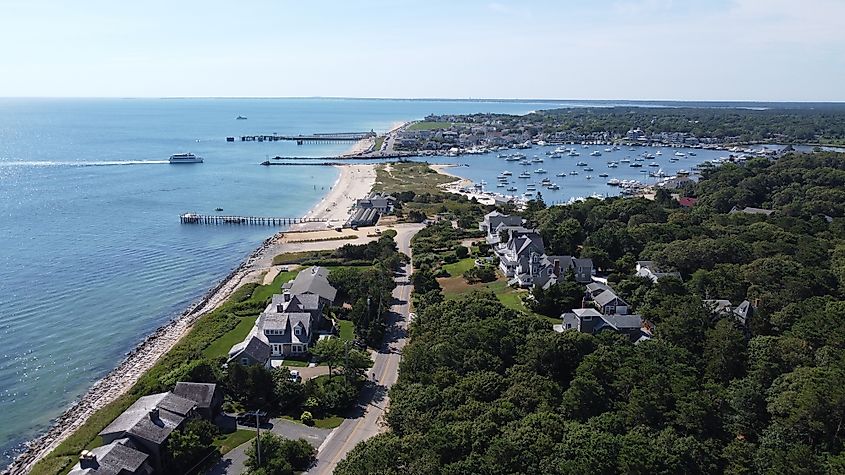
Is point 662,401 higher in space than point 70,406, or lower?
higher

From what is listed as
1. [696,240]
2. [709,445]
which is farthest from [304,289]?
[696,240]

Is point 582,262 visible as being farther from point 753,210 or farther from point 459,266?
point 753,210

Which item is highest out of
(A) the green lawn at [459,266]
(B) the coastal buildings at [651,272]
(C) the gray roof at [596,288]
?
(B) the coastal buildings at [651,272]

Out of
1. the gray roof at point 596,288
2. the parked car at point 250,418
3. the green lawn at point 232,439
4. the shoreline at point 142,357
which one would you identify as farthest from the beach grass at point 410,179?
the green lawn at point 232,439

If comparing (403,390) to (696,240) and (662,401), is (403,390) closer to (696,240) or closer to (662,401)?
(662,401)

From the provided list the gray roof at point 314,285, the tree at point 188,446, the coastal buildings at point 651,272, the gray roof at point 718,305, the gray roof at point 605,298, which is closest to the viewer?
the tree at point 188,446

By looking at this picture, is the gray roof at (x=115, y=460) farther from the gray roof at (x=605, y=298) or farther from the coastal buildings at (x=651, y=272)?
the coastal buildings at (x=651, y=272)
